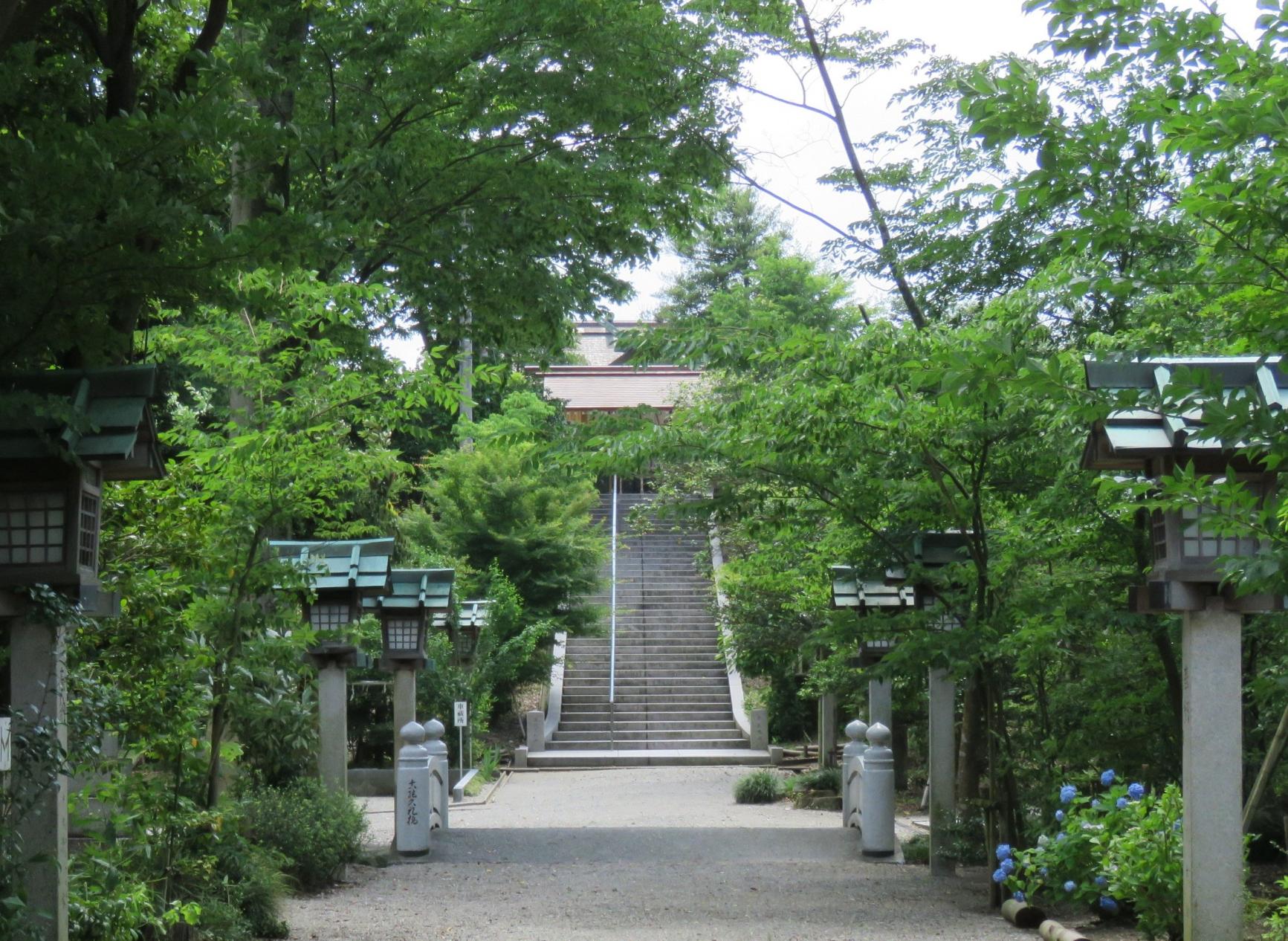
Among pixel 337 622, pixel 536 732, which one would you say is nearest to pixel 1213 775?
pixel 337 622

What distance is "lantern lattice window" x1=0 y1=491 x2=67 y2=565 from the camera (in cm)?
541

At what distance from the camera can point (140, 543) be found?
23.1 ft

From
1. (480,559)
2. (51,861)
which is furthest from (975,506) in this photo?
(480,559)

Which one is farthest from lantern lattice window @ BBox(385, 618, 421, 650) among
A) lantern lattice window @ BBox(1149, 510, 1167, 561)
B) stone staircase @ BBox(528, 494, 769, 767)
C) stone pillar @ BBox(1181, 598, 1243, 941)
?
stone pillar @ BBox(1181, 598, 1243, 941)

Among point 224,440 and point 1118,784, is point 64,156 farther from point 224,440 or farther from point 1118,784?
point 1118,784

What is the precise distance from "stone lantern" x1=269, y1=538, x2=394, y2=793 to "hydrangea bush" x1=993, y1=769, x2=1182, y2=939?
20.4ft

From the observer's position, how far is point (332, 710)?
484 inches

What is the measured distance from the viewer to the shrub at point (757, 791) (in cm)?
1820

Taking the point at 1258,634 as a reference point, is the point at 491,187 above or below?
above

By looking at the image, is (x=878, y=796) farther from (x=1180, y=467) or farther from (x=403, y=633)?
(x=1180, y=467)

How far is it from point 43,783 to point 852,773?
9.96m

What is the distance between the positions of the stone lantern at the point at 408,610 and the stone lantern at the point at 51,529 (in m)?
8.58

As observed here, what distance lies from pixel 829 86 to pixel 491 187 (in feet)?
14.1

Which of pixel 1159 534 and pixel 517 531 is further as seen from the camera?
pixel 517 531
